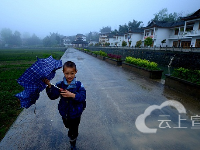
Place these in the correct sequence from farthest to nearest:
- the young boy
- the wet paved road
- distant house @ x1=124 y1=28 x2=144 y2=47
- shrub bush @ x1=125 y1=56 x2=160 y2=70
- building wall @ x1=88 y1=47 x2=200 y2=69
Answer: distant house @ x1=124 y1=28 x2=144 y2=47 < building wall @ x1=88 y1=47 x2=200 y2=69 < shrub bush @ x1=125 y1=56 x2=160 y2=70 < the wet paved road < the young boy

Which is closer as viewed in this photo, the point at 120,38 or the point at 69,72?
the point at 69,72

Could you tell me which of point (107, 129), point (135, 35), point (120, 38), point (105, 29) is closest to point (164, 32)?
point (135, 35)

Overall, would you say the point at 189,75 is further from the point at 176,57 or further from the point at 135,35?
the point at 135,35

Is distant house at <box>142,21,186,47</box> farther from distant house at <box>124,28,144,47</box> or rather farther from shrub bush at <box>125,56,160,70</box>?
shrub bush at <box>125,56,160,70</box>

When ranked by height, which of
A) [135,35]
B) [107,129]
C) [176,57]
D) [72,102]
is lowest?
[107,129]

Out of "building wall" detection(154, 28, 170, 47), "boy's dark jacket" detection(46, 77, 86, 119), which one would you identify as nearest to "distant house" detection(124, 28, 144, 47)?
"building wall" detection(154, 28, 170, 47)

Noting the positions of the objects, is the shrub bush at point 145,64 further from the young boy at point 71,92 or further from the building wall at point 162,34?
the building wall at point 162,34

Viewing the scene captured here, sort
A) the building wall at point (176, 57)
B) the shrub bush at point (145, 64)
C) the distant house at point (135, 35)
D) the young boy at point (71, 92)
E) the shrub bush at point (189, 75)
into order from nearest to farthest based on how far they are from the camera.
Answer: the young boy at point (71, 92), the shrub bush at point (189, 75), the shrub bush at point (145, 64), the building wall at point (176, 57), the distant house at point (135, 35)

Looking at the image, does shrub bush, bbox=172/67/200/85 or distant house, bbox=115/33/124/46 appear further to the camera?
distant house, bbox=115/33/124/46

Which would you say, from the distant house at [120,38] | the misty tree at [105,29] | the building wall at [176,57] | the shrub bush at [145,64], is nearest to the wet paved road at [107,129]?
the shrub bush at [145,64]

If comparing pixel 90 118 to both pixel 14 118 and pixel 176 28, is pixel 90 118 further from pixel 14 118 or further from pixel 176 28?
pixel 176 28

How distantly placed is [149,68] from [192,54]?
35.0 ft

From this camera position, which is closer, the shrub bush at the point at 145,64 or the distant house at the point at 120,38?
the shrub bush at the point at 145,64

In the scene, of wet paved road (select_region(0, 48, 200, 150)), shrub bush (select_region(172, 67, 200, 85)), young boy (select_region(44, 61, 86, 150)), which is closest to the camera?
young boy (select_region(44, 61, 86, 150))
